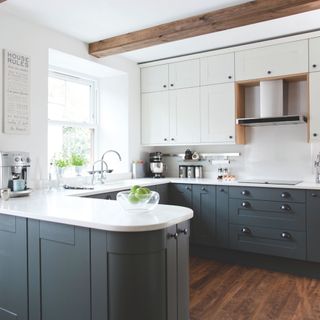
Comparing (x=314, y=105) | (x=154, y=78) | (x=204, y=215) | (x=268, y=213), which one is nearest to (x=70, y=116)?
(x=154, y=78)

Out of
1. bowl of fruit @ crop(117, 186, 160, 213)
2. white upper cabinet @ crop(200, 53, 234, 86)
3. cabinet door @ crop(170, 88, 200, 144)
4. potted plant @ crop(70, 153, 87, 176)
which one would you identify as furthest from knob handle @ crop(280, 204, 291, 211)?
potted plant @ crop(70, 153, 87, 176)

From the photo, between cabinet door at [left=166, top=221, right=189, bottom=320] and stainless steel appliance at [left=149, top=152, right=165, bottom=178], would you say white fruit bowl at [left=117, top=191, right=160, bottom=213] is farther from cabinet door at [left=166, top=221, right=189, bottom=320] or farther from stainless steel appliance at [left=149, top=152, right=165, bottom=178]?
stainless steel appliance at [left=149, top=152, right=165, bottom=178]

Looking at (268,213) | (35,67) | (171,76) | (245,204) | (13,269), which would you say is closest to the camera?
(13,269)

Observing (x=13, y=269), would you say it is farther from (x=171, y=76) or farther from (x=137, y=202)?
(x=171, y=76)

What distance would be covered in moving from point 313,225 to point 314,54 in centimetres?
174

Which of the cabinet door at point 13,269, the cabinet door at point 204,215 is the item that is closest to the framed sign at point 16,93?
the cabinet door at point 13,269

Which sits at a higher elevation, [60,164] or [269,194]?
[60,164]

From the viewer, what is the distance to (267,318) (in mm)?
2473

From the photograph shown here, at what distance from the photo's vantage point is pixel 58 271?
1.91m

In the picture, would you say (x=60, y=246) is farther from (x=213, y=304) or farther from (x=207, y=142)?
(x=207, y=142)

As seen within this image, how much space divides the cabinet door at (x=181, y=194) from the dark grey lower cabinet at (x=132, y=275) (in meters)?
2.22

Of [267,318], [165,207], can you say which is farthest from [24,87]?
[267,318]

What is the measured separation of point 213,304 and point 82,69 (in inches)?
118

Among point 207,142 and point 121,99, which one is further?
point 121,99
